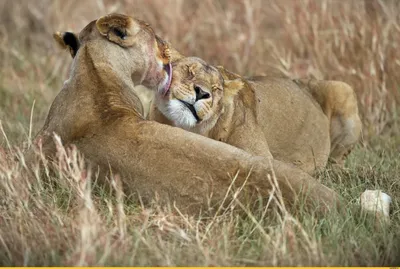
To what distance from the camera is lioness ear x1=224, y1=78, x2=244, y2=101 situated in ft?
16.4

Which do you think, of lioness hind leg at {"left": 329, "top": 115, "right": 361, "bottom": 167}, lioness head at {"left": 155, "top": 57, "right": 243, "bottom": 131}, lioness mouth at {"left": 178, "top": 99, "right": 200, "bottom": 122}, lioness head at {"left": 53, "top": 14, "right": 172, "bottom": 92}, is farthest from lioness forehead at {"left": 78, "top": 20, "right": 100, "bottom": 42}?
lioness hind leg at {"left": 329, "top": 115, "right": 361, "bottom": 167}

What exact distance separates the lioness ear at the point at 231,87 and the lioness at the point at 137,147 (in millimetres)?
634

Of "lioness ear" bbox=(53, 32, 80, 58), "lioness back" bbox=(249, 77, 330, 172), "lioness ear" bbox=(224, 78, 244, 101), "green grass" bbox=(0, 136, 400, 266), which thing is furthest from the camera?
"lioness back" bbox=(249, 77, 330, 172)

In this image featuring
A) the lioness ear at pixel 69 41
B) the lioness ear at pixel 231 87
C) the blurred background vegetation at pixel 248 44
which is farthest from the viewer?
→ the blurred background vegetation at pixel 248 44

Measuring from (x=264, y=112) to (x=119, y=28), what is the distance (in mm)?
1199

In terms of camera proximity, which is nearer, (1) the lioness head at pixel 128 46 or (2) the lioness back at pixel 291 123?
(1) the lioness head at pixel 128 46

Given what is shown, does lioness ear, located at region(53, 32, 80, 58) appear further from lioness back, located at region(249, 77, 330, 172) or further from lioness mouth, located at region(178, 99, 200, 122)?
lioness back, located at region(249, 77, 330, 172)

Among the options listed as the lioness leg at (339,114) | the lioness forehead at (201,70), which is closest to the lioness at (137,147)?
the lioness forehead at (201,70)

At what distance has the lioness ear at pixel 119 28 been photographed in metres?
4.57

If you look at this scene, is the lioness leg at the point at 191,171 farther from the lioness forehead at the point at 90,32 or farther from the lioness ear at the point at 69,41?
the lioness ear at the point at 69,41

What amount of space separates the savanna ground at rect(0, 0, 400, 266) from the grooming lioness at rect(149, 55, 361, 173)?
25cm

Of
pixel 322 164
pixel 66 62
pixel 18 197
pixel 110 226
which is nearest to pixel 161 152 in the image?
pixel 110 226

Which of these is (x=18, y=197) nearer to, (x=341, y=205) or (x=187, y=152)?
(x=187, y=152)

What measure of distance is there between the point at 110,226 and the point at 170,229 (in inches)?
12.9
